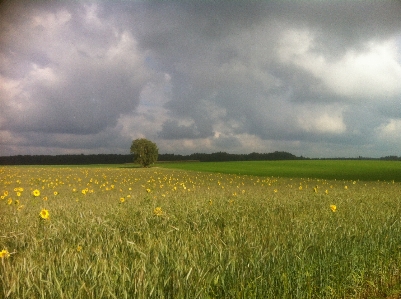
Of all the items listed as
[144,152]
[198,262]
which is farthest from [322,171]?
[198,262]

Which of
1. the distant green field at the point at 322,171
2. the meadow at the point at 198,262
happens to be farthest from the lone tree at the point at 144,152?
the meadow at the point at 198,262

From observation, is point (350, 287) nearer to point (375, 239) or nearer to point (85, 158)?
point (375, 239)

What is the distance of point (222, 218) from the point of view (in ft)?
19.4

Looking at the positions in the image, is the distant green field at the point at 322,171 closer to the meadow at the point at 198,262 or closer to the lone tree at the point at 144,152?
the lone tree at the point at 144,152

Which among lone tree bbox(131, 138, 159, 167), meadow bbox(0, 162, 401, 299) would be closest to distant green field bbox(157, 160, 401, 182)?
lone tree bbox(131, 138, 159, 167)

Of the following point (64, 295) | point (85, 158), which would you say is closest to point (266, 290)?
point (64, 295)

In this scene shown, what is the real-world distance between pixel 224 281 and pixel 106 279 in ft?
3.42

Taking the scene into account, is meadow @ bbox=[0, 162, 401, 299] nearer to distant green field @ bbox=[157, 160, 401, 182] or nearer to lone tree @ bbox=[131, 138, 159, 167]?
distant green field @ bbox=[157, 160, 401, 182]

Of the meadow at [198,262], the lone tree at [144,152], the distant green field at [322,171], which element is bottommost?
the distant green field at [322,171]

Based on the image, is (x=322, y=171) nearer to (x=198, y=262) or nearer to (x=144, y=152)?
(x=144, y=152)

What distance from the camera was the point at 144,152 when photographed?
5775cm

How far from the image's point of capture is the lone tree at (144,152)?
5750 centimetres

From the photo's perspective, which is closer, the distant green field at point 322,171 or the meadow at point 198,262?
the meadow at point 198,262

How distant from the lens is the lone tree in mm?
57500
